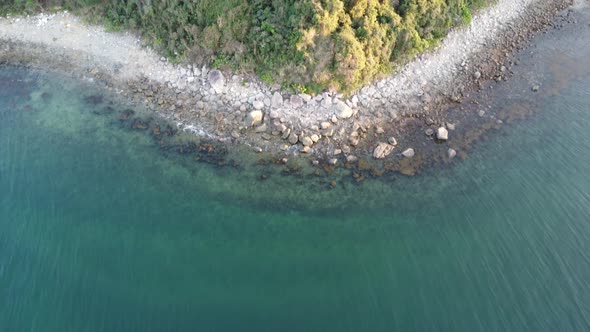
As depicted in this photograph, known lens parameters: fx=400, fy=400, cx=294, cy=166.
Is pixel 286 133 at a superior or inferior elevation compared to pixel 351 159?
superior

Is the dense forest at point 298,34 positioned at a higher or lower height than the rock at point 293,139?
higher

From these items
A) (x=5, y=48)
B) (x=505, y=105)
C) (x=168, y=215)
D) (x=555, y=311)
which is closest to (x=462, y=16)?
(x=505, y=105)

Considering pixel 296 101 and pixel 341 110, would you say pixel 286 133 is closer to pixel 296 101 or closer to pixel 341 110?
pixel 296 101

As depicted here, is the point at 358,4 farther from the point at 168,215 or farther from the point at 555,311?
the point at 555,311

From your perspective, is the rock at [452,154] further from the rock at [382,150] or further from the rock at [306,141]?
the rock at [306,141]

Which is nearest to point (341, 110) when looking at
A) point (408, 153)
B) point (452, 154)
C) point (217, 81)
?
point (408, 153)

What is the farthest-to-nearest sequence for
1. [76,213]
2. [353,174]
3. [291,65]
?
[291,65]
[353,174]
[76,213]

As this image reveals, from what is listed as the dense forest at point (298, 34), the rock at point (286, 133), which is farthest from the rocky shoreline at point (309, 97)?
the dense forest at point (298, 34)
